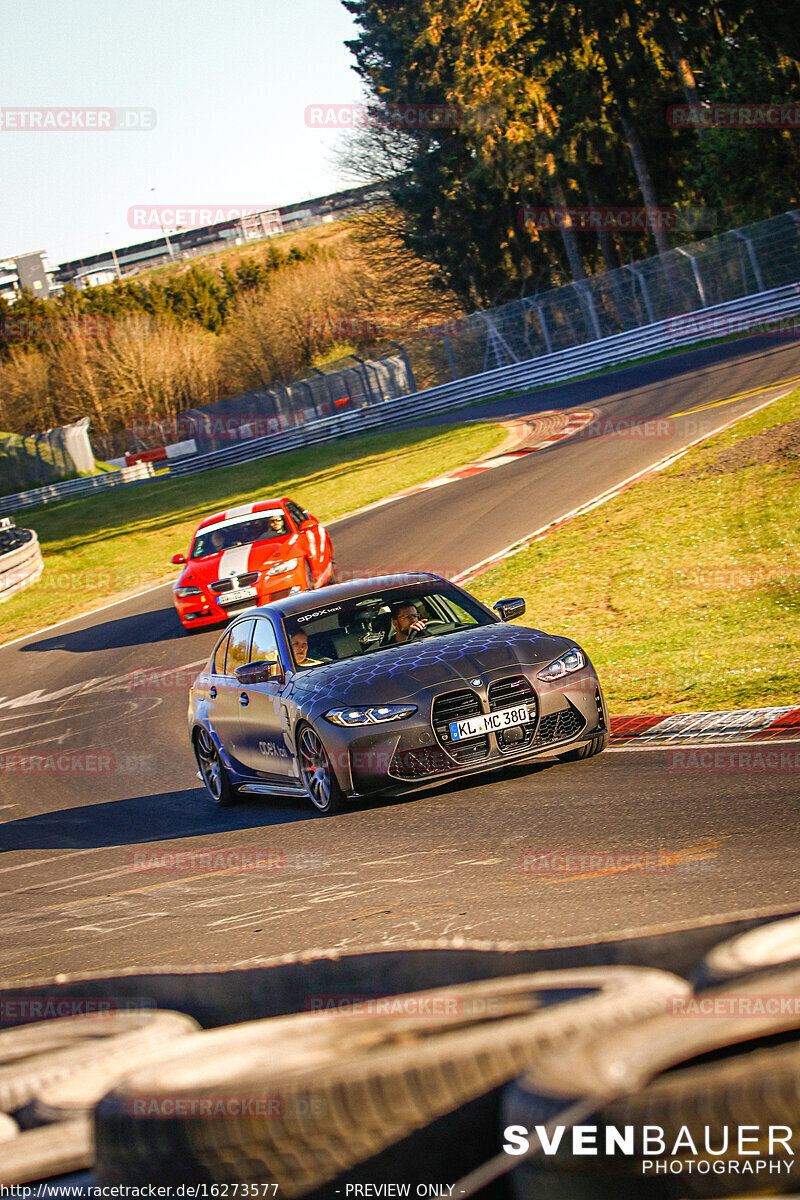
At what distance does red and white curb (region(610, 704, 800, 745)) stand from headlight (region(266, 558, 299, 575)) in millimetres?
9321

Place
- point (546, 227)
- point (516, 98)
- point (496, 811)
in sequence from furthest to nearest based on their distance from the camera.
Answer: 1. point (546, 227)
2. point (516, 98)
3. point (496, 811)

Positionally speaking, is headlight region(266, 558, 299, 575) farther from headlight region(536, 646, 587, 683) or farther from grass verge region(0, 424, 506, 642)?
headlight region(536, 646, 587, 683)

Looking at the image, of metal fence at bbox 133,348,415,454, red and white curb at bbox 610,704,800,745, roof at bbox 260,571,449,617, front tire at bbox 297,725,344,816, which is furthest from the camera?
metal fence at bbox 133,348,415,454

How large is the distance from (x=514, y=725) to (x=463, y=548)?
12.0 meters

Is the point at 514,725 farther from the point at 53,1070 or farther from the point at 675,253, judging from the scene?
the point at 675,253

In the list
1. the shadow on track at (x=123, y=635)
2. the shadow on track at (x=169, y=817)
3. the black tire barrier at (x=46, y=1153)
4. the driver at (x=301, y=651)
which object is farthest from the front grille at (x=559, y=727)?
the shadow on track at (x=123, y=635)

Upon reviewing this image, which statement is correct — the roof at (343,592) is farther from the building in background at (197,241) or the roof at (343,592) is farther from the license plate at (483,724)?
the building in background at (197,241)

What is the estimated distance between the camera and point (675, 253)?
38.2 m

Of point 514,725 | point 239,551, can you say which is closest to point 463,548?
point 239,551

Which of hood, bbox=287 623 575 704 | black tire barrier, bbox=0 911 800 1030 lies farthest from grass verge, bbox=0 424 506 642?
black tire barrier, bbox=0 911 800 1030

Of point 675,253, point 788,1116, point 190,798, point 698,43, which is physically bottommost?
point 190,798

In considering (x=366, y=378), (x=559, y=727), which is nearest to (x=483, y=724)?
(x=559, y=727)

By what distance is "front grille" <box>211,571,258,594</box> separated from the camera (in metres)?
18.5

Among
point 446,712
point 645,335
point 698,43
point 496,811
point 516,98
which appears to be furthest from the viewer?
point 516,98
